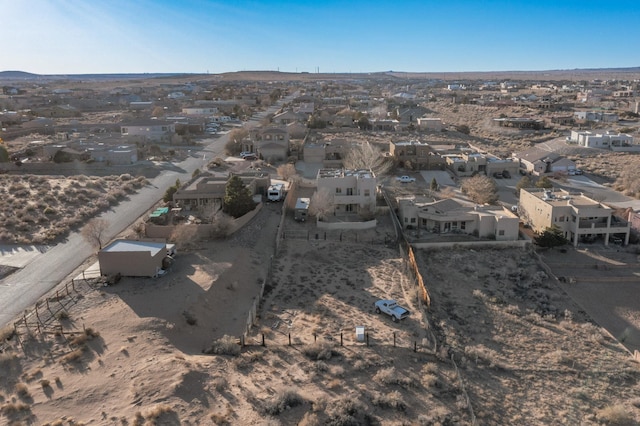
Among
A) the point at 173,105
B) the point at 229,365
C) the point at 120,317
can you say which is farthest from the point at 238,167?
the point at 173,105

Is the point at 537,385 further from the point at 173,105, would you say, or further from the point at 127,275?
the point at 173,105

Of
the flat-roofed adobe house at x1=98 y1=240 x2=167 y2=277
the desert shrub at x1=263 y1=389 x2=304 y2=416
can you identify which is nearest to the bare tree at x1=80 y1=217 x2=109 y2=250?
the flat-roofed adobe house at x1=98 y1=240 x2=167 y2=277

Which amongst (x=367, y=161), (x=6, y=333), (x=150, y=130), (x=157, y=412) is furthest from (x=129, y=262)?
(x=150, y=130)

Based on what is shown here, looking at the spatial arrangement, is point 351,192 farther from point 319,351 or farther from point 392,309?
point 319,351

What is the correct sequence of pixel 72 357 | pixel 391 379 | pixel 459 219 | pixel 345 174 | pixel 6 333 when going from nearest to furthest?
pixel 391 379
pixel 72 357
pixel 6 333
pixel 459 219
pixel 345 174

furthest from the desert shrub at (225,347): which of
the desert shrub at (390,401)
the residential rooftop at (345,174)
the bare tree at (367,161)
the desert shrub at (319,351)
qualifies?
the bare tree at (367,161)

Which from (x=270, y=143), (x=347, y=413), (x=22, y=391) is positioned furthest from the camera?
(x=270, y=143)

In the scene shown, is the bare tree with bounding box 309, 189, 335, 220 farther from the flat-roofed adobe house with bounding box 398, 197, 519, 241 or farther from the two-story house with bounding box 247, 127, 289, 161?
the two-story house with bounding box 247, 127, 289, 161
